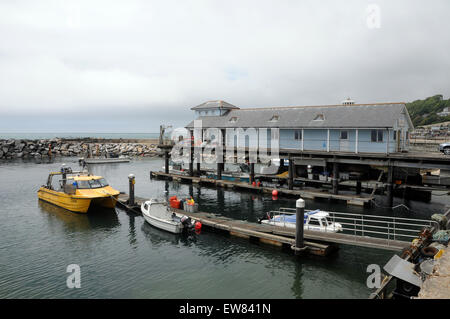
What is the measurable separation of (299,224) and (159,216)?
12019mm

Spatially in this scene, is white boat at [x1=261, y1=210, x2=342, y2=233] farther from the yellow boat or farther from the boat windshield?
the boat windshield

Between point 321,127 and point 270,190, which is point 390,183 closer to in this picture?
point 321,127

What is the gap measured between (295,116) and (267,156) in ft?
19.2

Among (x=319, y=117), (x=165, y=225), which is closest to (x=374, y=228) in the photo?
(x=319, y=117)

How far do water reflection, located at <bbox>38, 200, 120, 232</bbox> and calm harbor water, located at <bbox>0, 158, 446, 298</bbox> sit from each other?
8 cm

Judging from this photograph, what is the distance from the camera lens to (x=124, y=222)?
91.7 feet

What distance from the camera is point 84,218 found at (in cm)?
2911

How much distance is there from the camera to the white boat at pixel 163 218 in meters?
24.2

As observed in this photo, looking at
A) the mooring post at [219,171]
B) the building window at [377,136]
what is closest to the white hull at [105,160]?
the mooring post at [219,171]

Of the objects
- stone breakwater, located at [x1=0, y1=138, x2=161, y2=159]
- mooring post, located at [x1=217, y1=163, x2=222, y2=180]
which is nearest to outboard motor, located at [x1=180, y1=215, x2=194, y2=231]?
mooring post, located at [x1=217, y1=163, x2=222, y2=180]

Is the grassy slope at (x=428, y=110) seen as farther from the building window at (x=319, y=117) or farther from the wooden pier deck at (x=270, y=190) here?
the wooden pier deck at (x=270, y=190)

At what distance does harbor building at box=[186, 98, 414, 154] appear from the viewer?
31.7 metres

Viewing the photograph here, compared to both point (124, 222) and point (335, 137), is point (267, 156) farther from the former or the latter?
point (124, 222)
